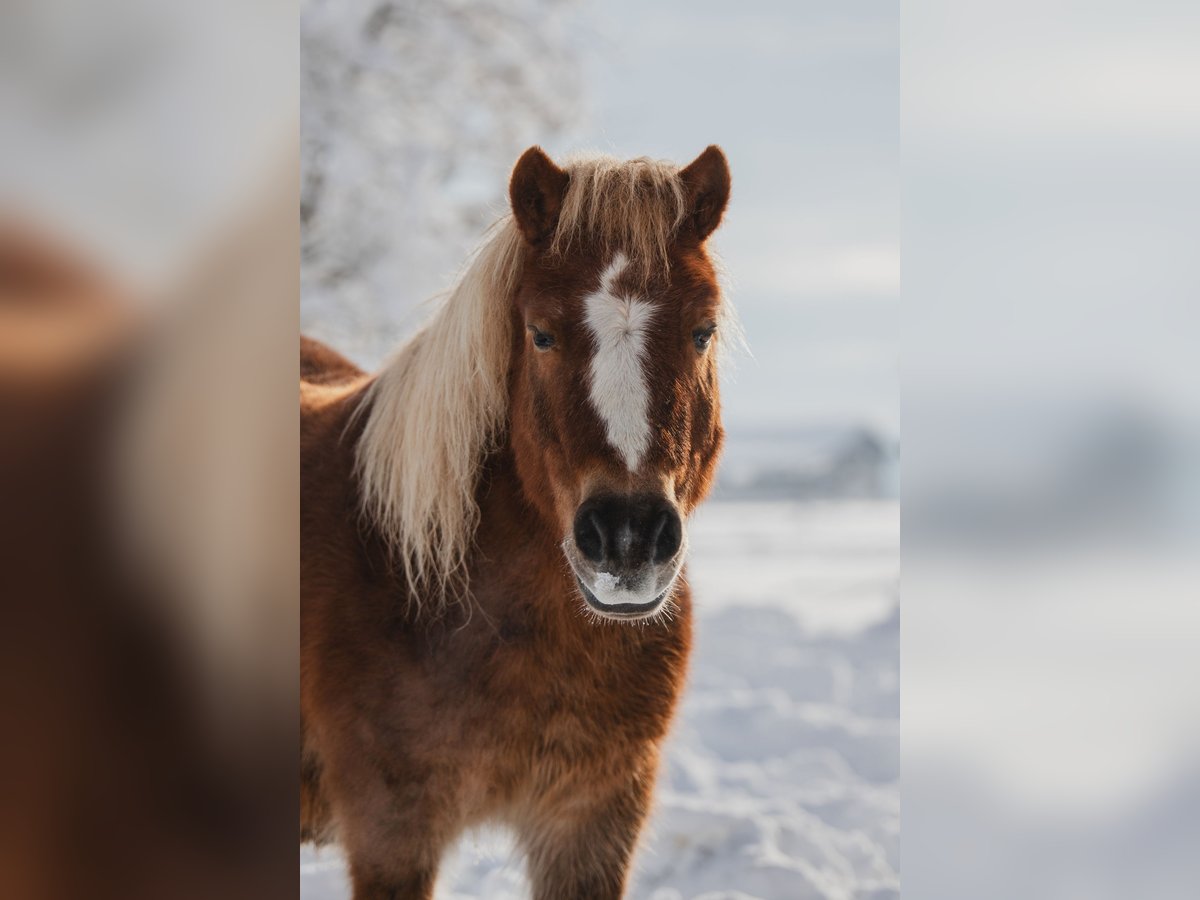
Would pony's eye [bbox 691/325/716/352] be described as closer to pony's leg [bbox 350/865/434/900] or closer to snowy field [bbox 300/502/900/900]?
snowy field [bbox 300/502/900/900]

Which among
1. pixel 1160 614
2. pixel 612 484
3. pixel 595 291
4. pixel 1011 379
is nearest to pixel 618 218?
pixel 595 291

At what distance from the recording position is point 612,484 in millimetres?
888

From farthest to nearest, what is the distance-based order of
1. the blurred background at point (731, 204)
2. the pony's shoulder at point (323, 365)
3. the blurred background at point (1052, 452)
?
the pony's shoulder at point (323, 365), the blurred background at point (731, 204), the blurred background at point (1052, 452)

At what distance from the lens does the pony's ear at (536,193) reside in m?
0.99

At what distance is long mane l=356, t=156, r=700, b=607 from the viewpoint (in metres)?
1.01

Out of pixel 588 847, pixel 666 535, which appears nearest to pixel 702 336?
pixel 666 535

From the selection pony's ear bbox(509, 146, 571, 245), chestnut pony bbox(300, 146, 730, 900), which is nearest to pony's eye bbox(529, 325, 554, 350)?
chestnut pony bbox(300, 146, 730, 900)

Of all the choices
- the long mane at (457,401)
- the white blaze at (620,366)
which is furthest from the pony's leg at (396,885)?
the white blaze at (620,366)

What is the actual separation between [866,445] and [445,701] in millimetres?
893

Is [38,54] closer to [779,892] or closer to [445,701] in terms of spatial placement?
[445,701]

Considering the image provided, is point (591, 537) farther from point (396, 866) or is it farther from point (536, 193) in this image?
point (396, 866)

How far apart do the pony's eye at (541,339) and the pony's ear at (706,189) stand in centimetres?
20

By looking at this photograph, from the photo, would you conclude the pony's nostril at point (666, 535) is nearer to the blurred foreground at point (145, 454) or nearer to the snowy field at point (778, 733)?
the snowy field at point (778, 733)

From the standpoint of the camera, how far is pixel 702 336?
3.24 ft
